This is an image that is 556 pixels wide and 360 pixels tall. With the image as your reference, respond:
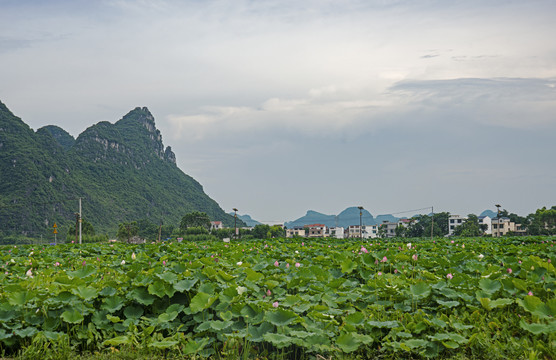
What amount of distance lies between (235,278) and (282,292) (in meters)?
0.55

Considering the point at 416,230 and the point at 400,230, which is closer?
the point at 416,230

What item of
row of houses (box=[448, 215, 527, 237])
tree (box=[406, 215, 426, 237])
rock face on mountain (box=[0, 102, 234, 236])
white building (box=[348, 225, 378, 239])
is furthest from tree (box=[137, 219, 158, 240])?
row of houses (box=[448, 215, 527, 237])

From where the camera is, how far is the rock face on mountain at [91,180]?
80.0m

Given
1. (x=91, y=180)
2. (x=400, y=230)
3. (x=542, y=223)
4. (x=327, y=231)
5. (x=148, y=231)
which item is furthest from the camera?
(x=327, y=231)

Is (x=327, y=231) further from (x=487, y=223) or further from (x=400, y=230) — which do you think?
(x=487, y=223)

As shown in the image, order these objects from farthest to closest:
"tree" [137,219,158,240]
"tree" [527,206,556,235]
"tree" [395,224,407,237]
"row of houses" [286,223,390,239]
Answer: "row of houses" [286,223,390,239] → "tree" [137,219,158,240] → "tree" [395,224,407,237] → "tree" [527,206,556,235]

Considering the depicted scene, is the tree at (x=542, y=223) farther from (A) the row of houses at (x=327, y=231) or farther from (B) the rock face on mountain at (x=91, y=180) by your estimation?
(B) the rock face on mountain at (x=91, y=180)

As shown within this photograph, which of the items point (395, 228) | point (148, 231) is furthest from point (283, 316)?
point (395, 228)

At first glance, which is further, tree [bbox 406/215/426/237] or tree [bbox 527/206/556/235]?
tree [bbox 406/215/426/237]

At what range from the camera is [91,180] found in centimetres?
10075

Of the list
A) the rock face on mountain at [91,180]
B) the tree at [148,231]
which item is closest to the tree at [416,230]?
the tree at [148,231]

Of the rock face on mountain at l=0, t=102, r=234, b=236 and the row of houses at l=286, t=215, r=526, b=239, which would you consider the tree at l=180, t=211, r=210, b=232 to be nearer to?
the rock face on mountain at l=0, t=102, r=234, b=236

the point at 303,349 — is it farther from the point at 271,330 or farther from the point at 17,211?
the point at 17,211

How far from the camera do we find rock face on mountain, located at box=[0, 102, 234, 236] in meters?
80.0
